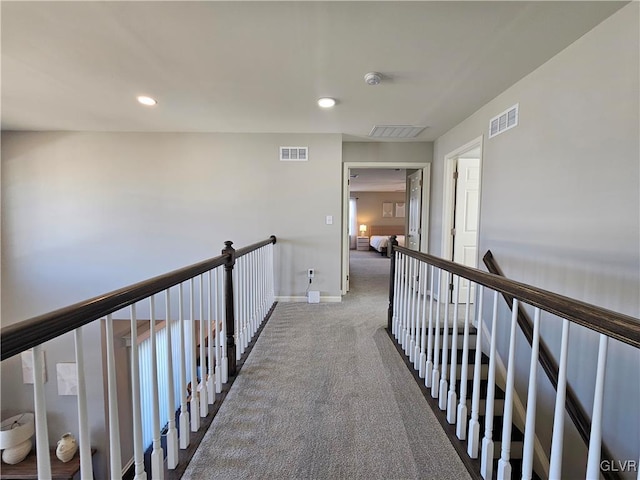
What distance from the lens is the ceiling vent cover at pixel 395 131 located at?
3.59 metres

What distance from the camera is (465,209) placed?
384 centimetres

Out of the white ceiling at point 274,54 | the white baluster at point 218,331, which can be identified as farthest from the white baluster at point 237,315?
the white ceiling at point 274,54

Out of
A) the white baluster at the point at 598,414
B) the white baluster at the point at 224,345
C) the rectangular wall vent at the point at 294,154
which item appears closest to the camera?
the white baluster at the point at 598,414

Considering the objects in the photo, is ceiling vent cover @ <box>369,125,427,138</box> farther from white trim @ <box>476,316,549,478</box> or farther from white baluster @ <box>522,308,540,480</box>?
white baluster @ <box>522,308,540,480</box>

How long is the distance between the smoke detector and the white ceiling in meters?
0.05

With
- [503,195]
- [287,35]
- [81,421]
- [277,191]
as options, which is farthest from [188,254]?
[503,195]

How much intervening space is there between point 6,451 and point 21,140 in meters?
3.89

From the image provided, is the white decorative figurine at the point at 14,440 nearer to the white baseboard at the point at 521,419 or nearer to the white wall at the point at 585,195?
the white baseboard at the point at 521,419

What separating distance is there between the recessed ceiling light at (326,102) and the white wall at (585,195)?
1.57 metres

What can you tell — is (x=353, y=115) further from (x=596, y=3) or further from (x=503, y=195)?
(x=596, y=3)

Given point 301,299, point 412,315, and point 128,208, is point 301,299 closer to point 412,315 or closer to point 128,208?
point 412,315

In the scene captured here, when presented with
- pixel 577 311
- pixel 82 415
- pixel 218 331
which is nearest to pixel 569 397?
pixel 577 311

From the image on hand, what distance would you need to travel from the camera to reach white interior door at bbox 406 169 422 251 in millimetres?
4531

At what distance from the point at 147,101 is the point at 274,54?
162cm
